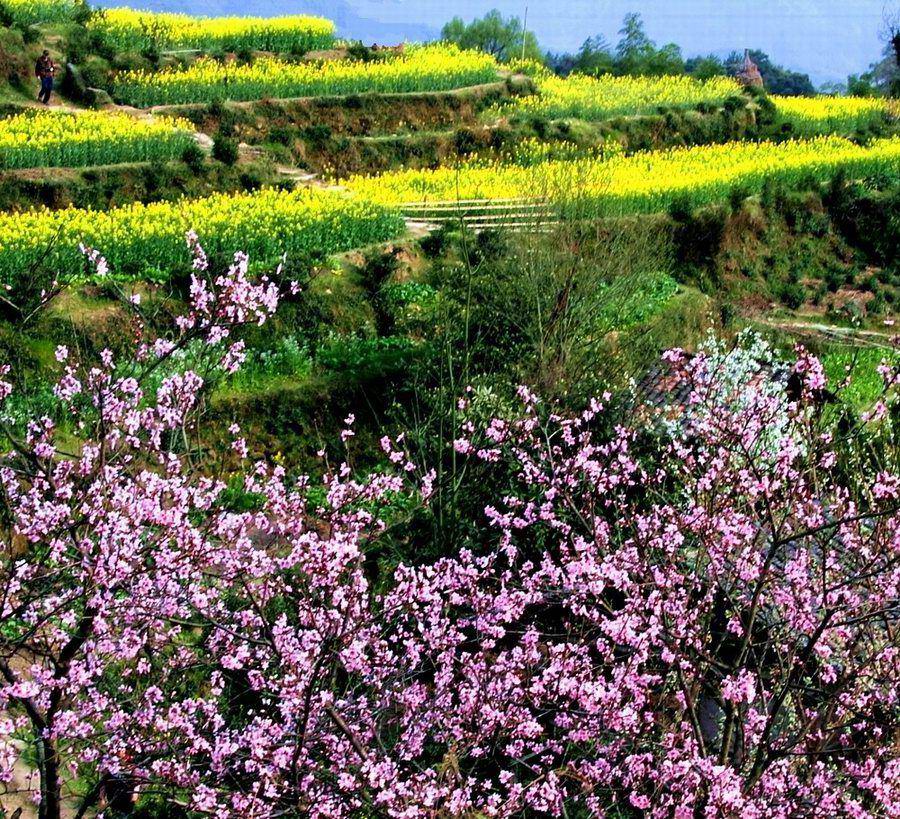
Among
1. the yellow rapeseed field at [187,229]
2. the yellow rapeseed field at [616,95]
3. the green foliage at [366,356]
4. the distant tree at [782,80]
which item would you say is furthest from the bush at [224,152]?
the distant tree at [782,80]

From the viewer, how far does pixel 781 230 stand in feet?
122

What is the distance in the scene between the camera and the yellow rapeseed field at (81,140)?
90.7 feet

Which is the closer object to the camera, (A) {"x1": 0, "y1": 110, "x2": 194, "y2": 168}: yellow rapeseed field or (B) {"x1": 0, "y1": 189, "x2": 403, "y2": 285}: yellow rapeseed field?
(B) {"x1": 0, "y1": 189, "x2": 403, "y2": 285}: yellow rapeseed field

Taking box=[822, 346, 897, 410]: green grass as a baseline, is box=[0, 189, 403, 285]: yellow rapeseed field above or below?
above

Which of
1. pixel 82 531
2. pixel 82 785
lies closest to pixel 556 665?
pixel 82 531

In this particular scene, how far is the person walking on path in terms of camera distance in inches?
1304

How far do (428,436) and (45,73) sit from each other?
22.3 meters

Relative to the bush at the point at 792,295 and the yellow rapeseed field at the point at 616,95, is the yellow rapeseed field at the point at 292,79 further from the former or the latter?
the bush at the point at 792,295

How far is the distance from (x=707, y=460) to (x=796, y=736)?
3.04m

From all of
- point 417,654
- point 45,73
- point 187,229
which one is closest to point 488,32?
point 45,73

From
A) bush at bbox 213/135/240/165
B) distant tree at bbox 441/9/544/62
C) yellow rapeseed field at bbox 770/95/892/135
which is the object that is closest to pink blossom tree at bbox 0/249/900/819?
bush at bbox 213/135/240/165

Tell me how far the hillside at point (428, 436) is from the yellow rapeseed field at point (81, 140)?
0.45 feet

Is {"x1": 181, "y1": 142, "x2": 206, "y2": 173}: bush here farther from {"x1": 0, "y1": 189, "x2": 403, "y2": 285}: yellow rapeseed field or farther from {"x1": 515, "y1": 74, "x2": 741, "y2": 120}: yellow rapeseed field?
{"x1": 515, "y1": 74, "x2": 741, "y2": 120}: yellow rapeseed field

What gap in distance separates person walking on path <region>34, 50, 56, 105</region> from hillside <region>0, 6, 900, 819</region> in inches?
33.7
